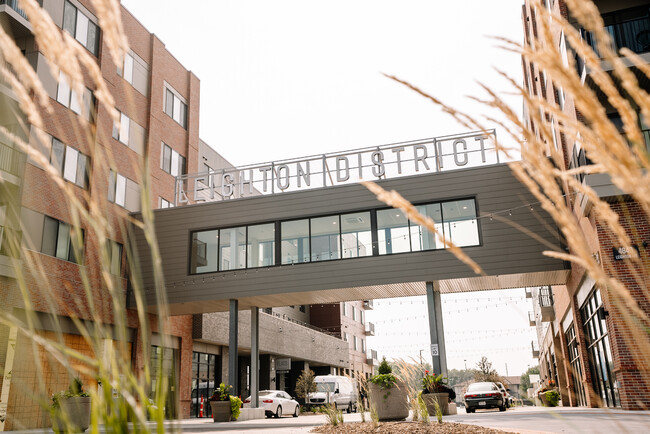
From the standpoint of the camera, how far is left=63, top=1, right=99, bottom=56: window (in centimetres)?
2081

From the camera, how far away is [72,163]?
20.3 m

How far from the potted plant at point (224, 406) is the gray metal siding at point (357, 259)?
3.59m

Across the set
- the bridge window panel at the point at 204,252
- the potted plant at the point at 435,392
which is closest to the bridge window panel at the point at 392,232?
the potted plant at the point at 435,392

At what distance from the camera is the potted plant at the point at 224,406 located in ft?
61.4

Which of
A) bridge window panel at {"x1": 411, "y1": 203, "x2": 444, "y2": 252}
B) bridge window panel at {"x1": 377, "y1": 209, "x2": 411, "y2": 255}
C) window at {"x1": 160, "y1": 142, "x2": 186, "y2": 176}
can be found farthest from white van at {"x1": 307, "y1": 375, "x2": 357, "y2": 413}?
bridge window panel at {"x1": 411, "y1": 203, "x2": 444, "y2": 252}

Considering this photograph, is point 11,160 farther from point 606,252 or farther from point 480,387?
point 480,387

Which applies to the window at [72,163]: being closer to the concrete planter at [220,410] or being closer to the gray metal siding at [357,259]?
the gray metal siding at [357,259]

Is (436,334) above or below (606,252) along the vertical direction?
below

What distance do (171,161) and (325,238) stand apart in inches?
387

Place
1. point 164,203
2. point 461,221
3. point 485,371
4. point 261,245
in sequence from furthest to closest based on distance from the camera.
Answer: point 485,371 → point 164,203 → point 261,245 → point 461,221

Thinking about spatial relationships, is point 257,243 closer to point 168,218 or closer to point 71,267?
point 168,218

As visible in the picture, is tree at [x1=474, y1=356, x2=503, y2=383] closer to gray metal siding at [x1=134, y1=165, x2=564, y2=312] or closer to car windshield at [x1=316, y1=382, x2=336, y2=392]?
car windshield at [x1=316, y1=382, x2=336, y2=392]

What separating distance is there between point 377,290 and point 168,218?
8834 millimetres

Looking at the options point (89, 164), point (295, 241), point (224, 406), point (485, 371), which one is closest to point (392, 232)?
point (295, 241)
